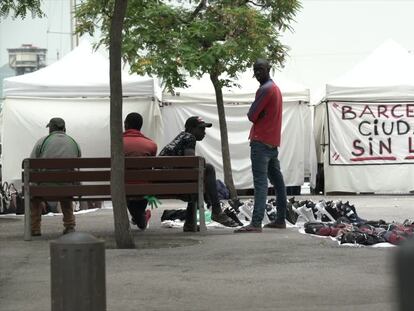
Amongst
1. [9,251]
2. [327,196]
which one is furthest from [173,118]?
[9,251]

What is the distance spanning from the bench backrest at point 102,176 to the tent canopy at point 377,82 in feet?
35.2

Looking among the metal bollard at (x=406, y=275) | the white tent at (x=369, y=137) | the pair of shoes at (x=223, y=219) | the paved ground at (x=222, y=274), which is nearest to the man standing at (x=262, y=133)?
the paved ground at (x=222, y=274)

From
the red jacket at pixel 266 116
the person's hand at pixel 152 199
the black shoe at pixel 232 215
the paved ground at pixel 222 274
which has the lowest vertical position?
the paved ground at pixel 222 274

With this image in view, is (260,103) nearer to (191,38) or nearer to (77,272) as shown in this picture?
(77,272)

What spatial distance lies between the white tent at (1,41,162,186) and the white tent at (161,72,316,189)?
3.90 ft

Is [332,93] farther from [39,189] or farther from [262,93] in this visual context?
[39,189]

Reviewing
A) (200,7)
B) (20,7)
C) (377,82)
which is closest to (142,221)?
(20,7)

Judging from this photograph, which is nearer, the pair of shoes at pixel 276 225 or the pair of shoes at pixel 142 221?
the pair of shoes at pixel 276 225

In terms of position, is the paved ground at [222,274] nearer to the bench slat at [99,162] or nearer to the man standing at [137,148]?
the man standing at [137,148]

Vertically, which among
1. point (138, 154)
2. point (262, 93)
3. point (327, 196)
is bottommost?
point (327, 196)

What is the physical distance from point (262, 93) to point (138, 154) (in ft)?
5.77

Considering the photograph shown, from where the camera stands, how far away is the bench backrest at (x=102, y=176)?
9.49m

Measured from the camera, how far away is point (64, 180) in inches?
375

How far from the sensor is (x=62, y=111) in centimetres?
1861
